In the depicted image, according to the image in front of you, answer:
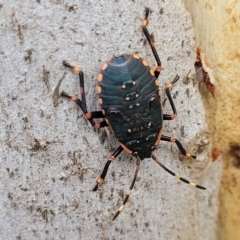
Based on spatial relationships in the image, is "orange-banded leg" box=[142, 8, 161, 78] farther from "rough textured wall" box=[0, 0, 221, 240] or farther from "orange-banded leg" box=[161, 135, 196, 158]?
"orange-banded leg" box=[161, 135, 196, 158]

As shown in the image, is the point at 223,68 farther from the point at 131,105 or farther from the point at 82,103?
the point at 82,103

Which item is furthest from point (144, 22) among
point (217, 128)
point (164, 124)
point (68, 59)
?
point (217, 128)

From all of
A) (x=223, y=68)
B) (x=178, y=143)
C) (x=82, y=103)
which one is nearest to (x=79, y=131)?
(x=82, y=103)

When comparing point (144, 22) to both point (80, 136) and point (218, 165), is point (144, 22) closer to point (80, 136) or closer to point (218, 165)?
point (80, 136)

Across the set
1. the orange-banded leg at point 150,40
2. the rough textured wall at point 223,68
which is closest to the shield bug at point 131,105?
the orange-banded leg at point 150,40

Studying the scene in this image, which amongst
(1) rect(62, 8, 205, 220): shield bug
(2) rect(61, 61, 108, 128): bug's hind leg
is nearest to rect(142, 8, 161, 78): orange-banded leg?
(1) rect(62, 8, 205, 220): shield bug
